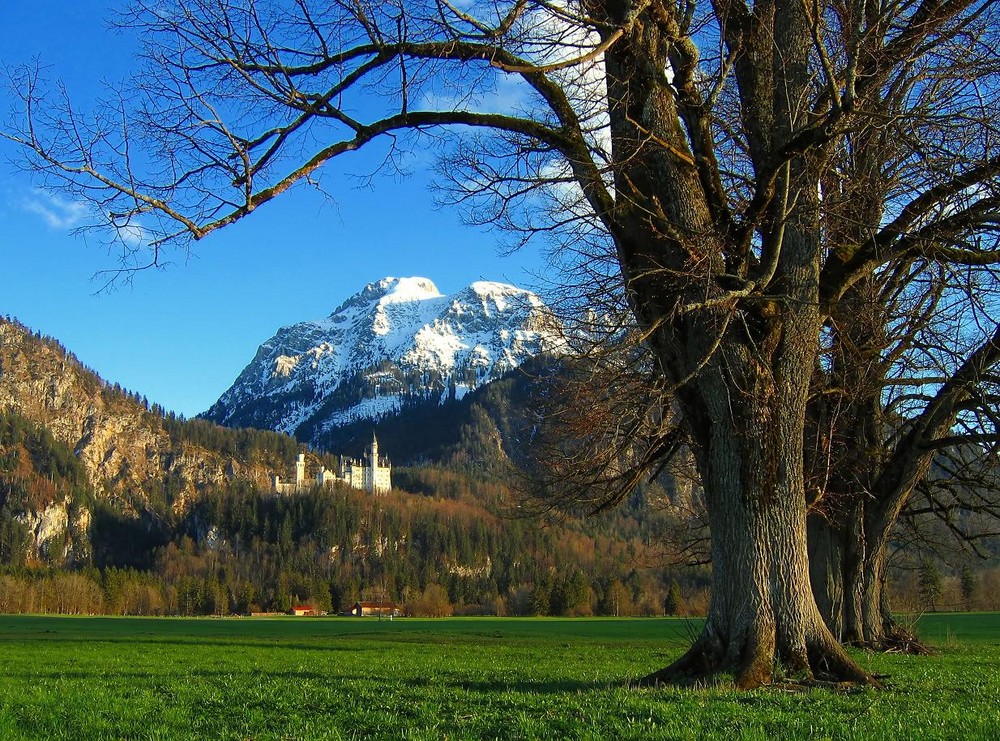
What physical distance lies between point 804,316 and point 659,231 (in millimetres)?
1891

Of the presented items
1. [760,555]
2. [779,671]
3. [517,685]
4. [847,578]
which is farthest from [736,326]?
[847,578]

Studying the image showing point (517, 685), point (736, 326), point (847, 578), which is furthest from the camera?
point (847, 578)

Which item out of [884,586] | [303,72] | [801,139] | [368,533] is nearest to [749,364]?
[801,139]

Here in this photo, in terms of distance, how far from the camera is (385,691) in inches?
372

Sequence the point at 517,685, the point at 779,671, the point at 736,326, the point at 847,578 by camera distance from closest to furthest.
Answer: the point at 779,671 → the point at 736,326 → the point at 517,685 → the point at 847,578

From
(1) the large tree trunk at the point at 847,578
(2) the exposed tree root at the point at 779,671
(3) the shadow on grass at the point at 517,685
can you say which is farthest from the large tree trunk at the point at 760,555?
(1) the large tree trunk at the point at 847,578

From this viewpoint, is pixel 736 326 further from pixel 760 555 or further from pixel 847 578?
pixel 847 578

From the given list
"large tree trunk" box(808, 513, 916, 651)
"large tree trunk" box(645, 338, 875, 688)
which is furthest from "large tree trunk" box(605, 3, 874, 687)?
"large tree trunk" box(808, 513, 916, 651)

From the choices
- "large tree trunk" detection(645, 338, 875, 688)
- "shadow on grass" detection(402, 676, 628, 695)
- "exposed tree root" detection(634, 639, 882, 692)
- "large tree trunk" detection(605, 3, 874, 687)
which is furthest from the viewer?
"shadow on grass" detection(402, 676, 628, 695)

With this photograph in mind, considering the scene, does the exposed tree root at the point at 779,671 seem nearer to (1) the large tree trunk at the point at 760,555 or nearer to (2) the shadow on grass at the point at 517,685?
(1) the large tree trunk at the point at 760,555

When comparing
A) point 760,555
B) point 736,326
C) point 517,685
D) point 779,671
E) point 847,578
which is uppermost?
point 736,326

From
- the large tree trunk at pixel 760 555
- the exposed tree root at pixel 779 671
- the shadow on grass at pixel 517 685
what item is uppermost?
the large tree trunk at pixel 760 555

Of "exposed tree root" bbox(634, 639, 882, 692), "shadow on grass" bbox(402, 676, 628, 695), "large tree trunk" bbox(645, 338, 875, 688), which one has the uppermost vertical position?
"large tree trunk" bbox(645, 338, 875, 688)

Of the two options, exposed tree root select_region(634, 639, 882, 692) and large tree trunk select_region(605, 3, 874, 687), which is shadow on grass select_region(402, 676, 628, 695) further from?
large tree trunk select_region(605, 3, 874, 687)
